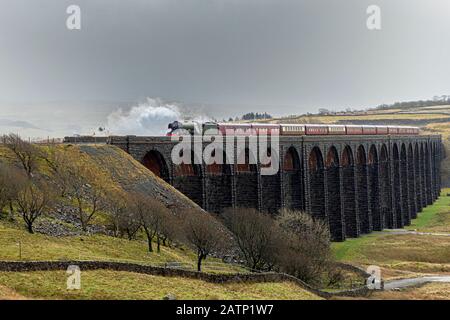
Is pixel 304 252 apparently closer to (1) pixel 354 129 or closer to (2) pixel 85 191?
(2) pixel 85 191

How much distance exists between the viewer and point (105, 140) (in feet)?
180

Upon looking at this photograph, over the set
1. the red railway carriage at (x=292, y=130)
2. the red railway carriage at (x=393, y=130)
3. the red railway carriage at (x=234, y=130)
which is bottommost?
the red railway carriage at (x=234, y=130)

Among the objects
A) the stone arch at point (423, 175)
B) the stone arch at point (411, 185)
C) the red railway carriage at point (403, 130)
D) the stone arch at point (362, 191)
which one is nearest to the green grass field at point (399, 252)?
the stone arch at point (362, 191)

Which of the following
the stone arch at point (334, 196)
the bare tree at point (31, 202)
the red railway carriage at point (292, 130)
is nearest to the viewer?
the bare tree at point (31, 202)

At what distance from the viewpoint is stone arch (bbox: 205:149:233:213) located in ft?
197

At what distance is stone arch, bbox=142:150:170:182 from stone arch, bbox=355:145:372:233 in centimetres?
3709

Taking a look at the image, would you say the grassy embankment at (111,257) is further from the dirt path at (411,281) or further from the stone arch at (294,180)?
the stone arch at (294,180)

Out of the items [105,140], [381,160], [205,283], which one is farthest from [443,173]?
[205,283]

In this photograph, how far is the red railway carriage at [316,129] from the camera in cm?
7920

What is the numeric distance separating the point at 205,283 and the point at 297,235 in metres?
19.5

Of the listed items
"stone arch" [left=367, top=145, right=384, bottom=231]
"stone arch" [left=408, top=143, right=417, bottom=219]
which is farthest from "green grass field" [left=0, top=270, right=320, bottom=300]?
"stone arch" [left=408, top=143, right=417, bottom=219]

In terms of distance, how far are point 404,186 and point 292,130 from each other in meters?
43.9

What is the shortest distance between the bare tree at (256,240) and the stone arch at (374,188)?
47.0 meters

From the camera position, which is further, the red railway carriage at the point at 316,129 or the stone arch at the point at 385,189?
the stone arch at the point at 385,189
